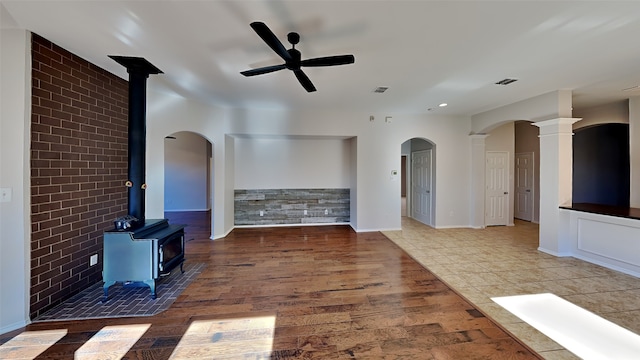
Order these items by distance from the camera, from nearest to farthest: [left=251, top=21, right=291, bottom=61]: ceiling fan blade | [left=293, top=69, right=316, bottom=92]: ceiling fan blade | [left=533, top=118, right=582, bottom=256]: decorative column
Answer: [left=251, top=21, right=291, bottom=61]: ceiling fan blade < [left=293, top=69, right=316, bottom=92]: ceiling fan blade < [left=533, top=118, right=582, bottom=256]: decorative column

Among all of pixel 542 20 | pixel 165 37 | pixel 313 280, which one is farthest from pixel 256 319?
pixel 542 20

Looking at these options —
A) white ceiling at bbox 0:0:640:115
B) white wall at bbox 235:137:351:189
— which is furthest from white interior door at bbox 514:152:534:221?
white wall at bbox 235:137:351:189

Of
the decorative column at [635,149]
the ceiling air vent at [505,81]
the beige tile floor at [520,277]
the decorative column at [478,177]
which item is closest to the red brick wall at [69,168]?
the beige tile floor at [520,277]

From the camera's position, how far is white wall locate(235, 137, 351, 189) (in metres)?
6.39

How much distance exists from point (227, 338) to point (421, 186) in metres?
6.11

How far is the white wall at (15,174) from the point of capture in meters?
2.27

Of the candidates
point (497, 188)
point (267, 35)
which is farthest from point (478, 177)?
point (267, 35)

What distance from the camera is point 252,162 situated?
6.41 m

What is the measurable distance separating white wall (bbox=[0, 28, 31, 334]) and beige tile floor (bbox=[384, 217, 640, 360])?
4392 mm

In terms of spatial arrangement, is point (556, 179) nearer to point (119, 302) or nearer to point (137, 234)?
point (137, 234)

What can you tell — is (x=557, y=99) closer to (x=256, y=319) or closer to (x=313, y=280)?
(x=313, y=280)

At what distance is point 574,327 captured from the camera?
7.51 feet

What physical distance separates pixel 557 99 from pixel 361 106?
3.20 meters

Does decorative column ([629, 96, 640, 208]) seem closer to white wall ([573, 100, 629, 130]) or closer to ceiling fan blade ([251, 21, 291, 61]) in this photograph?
white wall ([573, 100, 629, 130])
